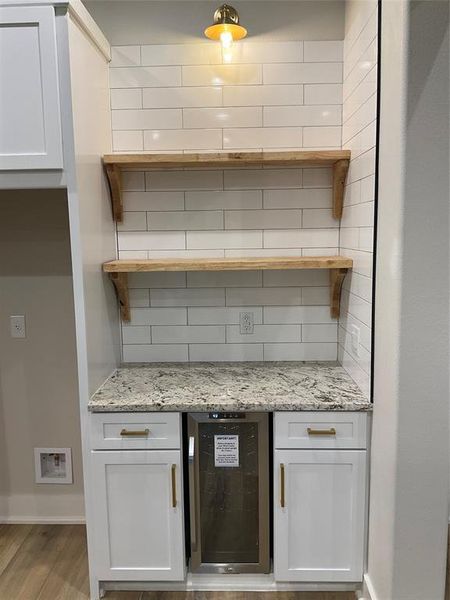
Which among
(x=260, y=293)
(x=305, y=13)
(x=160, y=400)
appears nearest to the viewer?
(x=160, y=400)

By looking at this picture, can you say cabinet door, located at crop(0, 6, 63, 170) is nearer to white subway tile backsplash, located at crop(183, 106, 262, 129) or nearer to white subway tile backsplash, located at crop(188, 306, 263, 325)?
white subway tile backsplash, located at crop(183, 106, 262, 129)

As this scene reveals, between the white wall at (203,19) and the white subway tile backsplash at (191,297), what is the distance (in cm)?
119

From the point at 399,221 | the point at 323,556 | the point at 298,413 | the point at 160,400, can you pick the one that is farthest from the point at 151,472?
the point at 399,221

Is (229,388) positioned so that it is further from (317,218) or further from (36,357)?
(36,357)

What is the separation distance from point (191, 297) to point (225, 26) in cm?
123

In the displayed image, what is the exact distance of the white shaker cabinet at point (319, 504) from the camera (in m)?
1.97

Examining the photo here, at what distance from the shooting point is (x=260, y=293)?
2461 millimetres

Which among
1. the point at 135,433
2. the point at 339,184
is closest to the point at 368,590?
the point at 135,433

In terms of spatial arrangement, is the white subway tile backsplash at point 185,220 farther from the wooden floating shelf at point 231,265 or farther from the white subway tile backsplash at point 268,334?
the white subway tile backsplash at point 268,334

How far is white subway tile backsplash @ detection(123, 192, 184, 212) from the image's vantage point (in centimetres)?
241

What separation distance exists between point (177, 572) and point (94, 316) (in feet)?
3.72

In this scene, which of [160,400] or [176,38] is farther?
[176,38]

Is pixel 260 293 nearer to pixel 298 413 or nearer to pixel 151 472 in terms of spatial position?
pixel 298 413

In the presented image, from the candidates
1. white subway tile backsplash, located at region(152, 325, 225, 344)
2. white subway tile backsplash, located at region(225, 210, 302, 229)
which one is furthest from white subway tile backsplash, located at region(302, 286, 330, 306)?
white subway tile backsplash, located at region(152, 325, 225, 344)
